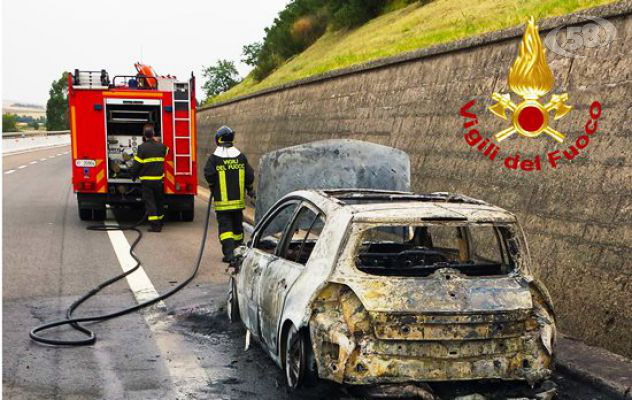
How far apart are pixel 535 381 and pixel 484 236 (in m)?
4.18

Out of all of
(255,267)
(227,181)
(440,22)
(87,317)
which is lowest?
(87,317)

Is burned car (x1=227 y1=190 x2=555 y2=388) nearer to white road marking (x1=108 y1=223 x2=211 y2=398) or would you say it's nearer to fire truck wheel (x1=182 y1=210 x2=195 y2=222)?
white road marking (x1=108 y1=223 x2=211 y2=398)

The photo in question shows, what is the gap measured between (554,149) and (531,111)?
0.79m

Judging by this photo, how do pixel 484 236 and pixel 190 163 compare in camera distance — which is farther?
pixel 190 163

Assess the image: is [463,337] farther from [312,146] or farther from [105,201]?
[105,201]

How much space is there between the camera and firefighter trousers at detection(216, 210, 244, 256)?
10297 mm

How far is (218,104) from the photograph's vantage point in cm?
3152

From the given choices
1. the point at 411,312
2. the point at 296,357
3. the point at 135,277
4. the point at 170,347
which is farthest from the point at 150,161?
the point at 411,312

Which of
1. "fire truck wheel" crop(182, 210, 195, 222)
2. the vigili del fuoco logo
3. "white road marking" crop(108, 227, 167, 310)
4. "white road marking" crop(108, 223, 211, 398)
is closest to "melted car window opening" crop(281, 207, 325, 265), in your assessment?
"white road marking" crop(108, 223, 211, 398)

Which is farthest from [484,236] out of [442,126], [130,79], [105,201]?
[130,79]

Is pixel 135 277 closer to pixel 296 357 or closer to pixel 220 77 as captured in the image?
pixel 296 357

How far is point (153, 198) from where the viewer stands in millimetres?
14633

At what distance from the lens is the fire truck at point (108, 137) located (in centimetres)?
1509

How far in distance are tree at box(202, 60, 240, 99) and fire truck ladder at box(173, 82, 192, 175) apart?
74107 millimetres
